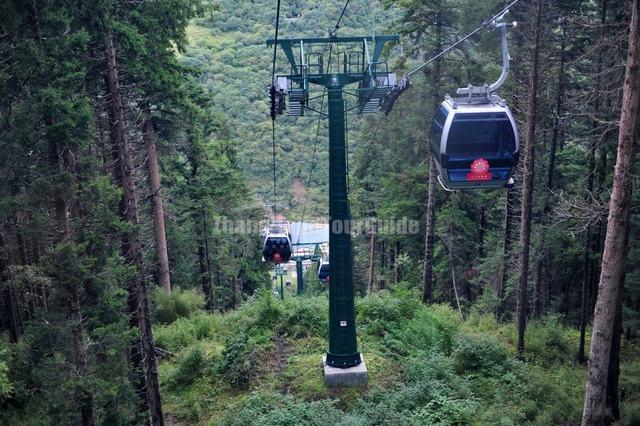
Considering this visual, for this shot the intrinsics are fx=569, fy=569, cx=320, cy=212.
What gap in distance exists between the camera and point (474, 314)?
68.4 ft

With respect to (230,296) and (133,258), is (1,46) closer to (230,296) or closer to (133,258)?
(133,258)

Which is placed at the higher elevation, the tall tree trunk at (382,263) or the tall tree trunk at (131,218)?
the tall tree trunk at (131,218)

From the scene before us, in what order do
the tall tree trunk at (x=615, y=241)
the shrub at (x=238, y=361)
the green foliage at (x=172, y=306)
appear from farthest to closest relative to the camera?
the green foliage at (x=172, y=306)
the shrub at (x=238, y=361)
the tall tree trunk at (x=615, y=241)

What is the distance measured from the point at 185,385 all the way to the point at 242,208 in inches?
709

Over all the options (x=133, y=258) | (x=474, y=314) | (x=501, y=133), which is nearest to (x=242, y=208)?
(x=474, y=314)

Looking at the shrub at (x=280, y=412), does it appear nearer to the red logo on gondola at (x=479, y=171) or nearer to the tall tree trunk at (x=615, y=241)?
the tall tree trunk at (x=615, y=241)

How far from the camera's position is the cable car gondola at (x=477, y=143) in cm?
872

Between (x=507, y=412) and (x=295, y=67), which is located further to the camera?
(x=295, y=67)

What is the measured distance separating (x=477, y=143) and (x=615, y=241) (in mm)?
2403

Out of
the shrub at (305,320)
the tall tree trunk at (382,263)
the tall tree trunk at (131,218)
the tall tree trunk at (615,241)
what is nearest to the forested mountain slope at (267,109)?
the tall tree trunk at (382,263)

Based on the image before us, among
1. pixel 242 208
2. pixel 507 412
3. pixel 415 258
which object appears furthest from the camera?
pixel 242 208

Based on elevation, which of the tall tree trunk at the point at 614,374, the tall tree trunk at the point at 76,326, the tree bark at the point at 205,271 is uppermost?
the tall tree trunk at the point at 76,326

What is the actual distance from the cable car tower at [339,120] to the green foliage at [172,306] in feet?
31.5

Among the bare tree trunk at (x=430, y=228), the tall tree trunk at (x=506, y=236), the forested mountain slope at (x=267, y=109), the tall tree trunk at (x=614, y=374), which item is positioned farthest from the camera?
the forested mountain slope at (x=267, y=109)
